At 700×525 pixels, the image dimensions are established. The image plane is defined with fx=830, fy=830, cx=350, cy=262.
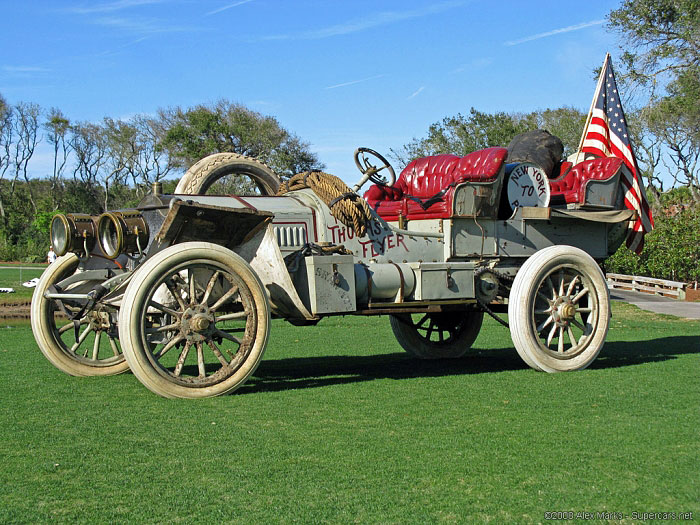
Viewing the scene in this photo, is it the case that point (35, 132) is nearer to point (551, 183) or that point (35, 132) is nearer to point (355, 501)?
point (551, 183)

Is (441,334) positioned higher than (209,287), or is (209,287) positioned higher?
(209,287)

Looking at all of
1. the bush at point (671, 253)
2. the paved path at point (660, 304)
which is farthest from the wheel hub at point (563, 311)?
the bush at point (671, 253)

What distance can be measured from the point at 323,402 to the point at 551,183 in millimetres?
4684

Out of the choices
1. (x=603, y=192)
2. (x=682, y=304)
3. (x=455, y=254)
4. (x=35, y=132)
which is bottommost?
(x=682, y=304)

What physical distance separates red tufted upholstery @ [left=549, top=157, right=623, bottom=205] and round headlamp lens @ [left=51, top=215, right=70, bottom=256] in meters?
5.56

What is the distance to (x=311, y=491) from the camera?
4543 mm

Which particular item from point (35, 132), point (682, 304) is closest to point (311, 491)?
point (682, 304)

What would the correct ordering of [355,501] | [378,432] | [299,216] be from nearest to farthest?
[355,501] → [378,432] → [299,216]

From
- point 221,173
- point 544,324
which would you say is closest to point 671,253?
point 544,324

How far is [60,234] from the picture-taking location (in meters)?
8.35

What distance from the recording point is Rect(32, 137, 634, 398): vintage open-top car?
7.16 metres

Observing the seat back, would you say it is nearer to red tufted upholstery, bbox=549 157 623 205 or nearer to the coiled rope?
the coiled rope

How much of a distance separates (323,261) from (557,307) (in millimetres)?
2737

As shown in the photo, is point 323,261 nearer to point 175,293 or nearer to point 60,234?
point 175,293
